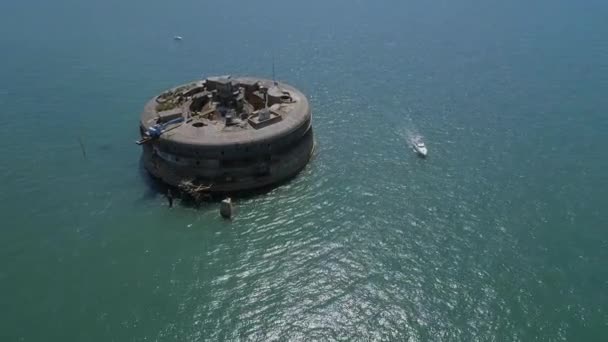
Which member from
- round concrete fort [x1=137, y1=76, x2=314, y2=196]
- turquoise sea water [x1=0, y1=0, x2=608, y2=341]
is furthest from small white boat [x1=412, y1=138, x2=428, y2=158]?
round concrete fort [x1=137, y1=76, x2=314, y2=196]

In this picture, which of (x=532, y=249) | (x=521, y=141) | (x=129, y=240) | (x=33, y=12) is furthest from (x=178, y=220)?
(x=33, y=12)

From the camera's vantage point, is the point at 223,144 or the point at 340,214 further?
the point at 223,144

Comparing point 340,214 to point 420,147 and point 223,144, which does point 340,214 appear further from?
point 420,147

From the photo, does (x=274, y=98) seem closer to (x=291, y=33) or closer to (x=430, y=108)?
(x=430, y=108)

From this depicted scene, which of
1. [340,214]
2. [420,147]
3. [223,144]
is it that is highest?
[223,144]

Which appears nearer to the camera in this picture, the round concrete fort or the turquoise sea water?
the turquoise sea water

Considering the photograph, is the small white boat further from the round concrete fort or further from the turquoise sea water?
the round concrete fort

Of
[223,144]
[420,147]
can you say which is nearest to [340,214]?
[223,144]
